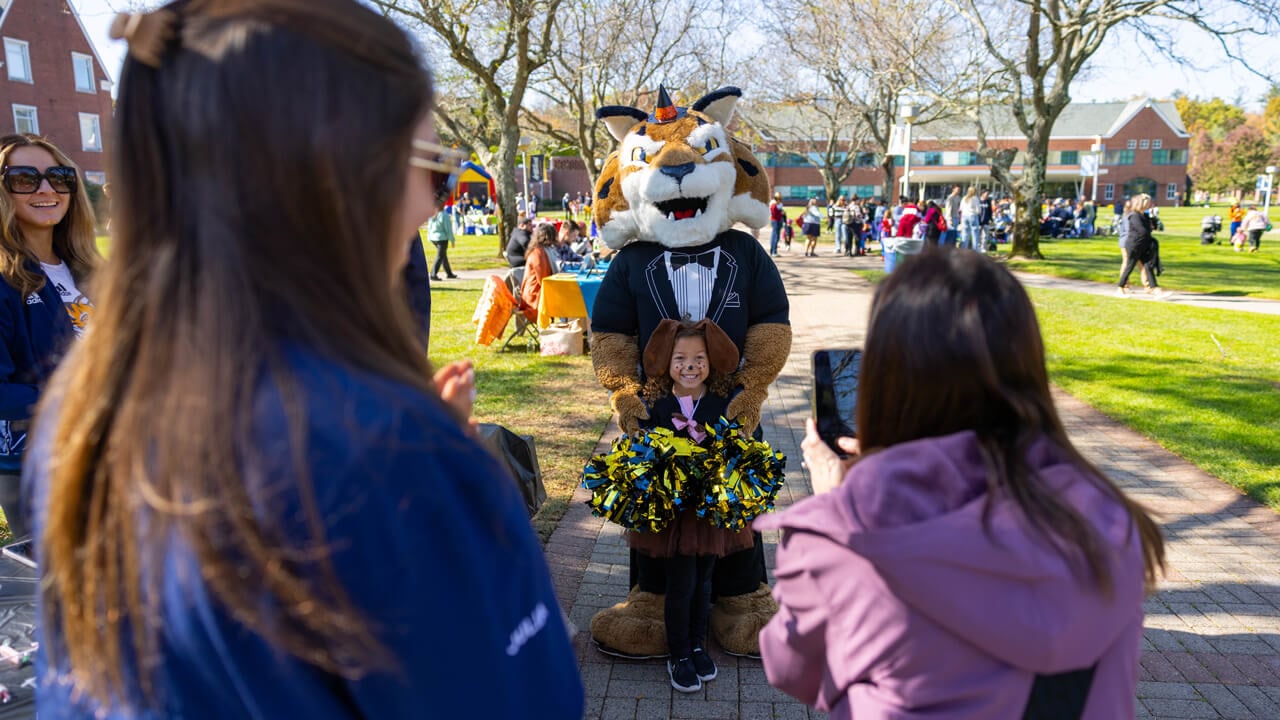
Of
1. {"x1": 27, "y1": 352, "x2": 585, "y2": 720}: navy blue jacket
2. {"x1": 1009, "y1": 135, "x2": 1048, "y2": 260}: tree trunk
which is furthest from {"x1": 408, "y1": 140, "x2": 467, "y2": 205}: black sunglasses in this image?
{"x1": 1009, "y1": 135, "x2": 1048, "y2": 260}: tree trunk

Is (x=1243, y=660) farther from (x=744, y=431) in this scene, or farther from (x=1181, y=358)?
(x=1181, y=358)

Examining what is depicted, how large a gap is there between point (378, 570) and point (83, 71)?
141ft

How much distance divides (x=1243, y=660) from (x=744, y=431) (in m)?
2.25

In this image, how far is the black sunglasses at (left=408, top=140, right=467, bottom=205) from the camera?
113 centimetres

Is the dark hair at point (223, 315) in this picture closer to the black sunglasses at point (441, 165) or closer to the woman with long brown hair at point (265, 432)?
→ the woman with long brown hair at point (265, 432)

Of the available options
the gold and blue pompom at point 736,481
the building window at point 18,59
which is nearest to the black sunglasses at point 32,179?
the gold and blue pompom at point 736,481

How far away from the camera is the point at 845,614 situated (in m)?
1.36

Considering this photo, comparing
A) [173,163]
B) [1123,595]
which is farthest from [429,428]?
[1123,595]

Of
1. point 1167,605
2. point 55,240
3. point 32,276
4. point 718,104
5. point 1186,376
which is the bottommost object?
point 1167,605

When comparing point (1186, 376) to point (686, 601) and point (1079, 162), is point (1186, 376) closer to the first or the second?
point (686, 601)

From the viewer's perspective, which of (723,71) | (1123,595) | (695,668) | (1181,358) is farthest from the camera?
(723,71)

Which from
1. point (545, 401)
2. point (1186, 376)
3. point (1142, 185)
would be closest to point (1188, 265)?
point (1186, 376)

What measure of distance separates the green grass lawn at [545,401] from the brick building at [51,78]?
2769 cm

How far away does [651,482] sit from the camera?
3059 mm
